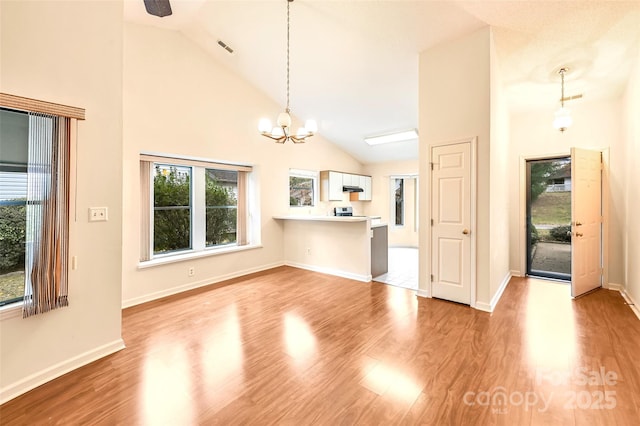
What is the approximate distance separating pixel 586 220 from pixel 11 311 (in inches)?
244

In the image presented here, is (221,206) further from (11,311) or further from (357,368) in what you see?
(357,368)

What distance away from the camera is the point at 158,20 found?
359 cm

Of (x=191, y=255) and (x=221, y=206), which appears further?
(x=221, y=206)

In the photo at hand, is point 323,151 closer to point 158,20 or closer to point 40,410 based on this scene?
point 158,20

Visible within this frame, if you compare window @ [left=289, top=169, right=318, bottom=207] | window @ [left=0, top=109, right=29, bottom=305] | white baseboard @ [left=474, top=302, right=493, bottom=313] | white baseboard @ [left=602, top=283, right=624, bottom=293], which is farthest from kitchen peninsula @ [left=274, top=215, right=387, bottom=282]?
window @ [left=0, top=109, right=29, bottom=305]

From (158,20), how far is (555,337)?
5841 millimetres

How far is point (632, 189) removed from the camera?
11.3 ft

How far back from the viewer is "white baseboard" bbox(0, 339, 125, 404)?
183 centimetres

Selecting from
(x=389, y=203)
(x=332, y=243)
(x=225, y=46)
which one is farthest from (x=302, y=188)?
(x=225, y=46)

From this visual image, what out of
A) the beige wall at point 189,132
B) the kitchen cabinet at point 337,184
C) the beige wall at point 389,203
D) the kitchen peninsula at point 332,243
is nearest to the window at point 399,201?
the beige wall at point 389,203

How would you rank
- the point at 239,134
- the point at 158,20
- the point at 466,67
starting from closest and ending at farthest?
the point at 466,67, the point at 158,20, the point at 239,134

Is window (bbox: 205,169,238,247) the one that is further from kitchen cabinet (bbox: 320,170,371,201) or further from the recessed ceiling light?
the recessed ceiling light

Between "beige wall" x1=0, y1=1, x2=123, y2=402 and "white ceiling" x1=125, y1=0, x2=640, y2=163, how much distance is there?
1396 millimetres

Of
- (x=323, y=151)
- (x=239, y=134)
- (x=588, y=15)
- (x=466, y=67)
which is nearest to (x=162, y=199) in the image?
(x=239, y=134)
